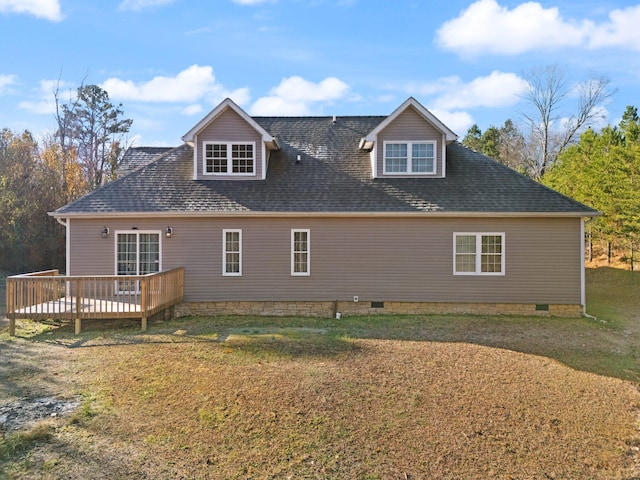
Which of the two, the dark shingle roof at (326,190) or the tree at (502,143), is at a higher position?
the tree at (502,143)

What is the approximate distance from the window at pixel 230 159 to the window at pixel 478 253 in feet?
22.5

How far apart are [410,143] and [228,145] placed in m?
5.86

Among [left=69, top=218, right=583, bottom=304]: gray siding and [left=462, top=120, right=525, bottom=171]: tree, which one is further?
[left=462, top=120, right=525, bottom=171]: tree

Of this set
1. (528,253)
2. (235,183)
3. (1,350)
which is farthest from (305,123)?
(1,350)

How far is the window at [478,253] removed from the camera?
12.5 m

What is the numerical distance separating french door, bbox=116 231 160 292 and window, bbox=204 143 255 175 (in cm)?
285

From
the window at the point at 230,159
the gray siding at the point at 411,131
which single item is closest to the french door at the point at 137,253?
the window at the point at 230,159

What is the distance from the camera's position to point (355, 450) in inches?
185

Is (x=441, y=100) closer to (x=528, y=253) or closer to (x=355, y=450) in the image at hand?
(x=528, y=253)

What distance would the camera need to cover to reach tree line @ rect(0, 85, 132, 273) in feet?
75.5

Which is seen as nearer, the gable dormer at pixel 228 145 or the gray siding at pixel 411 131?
the gable dormer at pixel 228 145

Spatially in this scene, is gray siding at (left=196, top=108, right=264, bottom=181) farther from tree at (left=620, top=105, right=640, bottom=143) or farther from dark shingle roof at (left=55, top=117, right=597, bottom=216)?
tree at (left=620, top=105, right=640, bottom=143)

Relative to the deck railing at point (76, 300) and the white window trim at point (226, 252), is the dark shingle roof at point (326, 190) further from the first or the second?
the deck railing at point (76, 300)

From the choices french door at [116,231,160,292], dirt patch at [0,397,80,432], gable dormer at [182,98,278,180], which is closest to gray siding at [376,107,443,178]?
gable dormer at [182,98,278,180]
